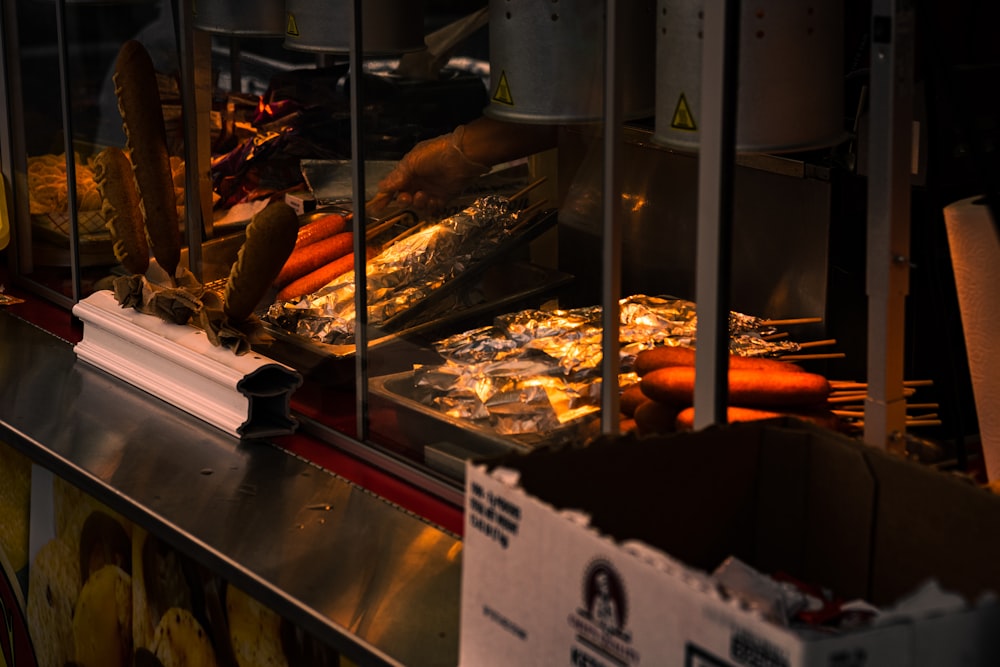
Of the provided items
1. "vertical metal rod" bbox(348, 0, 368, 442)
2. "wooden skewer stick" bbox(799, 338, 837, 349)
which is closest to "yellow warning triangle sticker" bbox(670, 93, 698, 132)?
"wooden skewer stick" bbox(799, 338, 837, 349)

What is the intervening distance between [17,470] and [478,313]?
1.04 meters

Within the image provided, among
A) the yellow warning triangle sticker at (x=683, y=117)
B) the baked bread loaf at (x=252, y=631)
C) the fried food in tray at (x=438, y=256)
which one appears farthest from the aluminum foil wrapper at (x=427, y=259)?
the baked bread loaf at (x=252, y=631)

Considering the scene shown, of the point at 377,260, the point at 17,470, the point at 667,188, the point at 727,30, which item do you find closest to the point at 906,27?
the point at 727,30

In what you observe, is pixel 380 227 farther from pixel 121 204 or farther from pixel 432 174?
pixel 121 204

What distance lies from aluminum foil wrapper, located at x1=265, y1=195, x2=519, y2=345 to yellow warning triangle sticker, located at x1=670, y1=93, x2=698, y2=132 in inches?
15.5

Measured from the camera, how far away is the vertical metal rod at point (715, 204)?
5.32ft

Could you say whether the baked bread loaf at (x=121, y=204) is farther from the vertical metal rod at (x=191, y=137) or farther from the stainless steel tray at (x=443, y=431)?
the stainless steel tray at (x=443, y=431)

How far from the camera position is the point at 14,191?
3.37 meters

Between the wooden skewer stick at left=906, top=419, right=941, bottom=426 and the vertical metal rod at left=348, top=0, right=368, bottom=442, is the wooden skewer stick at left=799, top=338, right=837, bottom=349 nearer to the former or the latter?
the wooden skewer stick at left=906, top=419, right=941, bottom=426

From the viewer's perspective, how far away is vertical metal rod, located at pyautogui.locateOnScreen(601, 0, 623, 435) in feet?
5.80

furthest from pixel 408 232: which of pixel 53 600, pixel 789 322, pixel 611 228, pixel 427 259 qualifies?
pixel 53 600

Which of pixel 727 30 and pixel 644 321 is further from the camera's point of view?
pixel 644 321

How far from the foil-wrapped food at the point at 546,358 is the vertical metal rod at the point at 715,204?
3.2 inches

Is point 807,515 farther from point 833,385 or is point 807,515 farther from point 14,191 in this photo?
point 14,191
